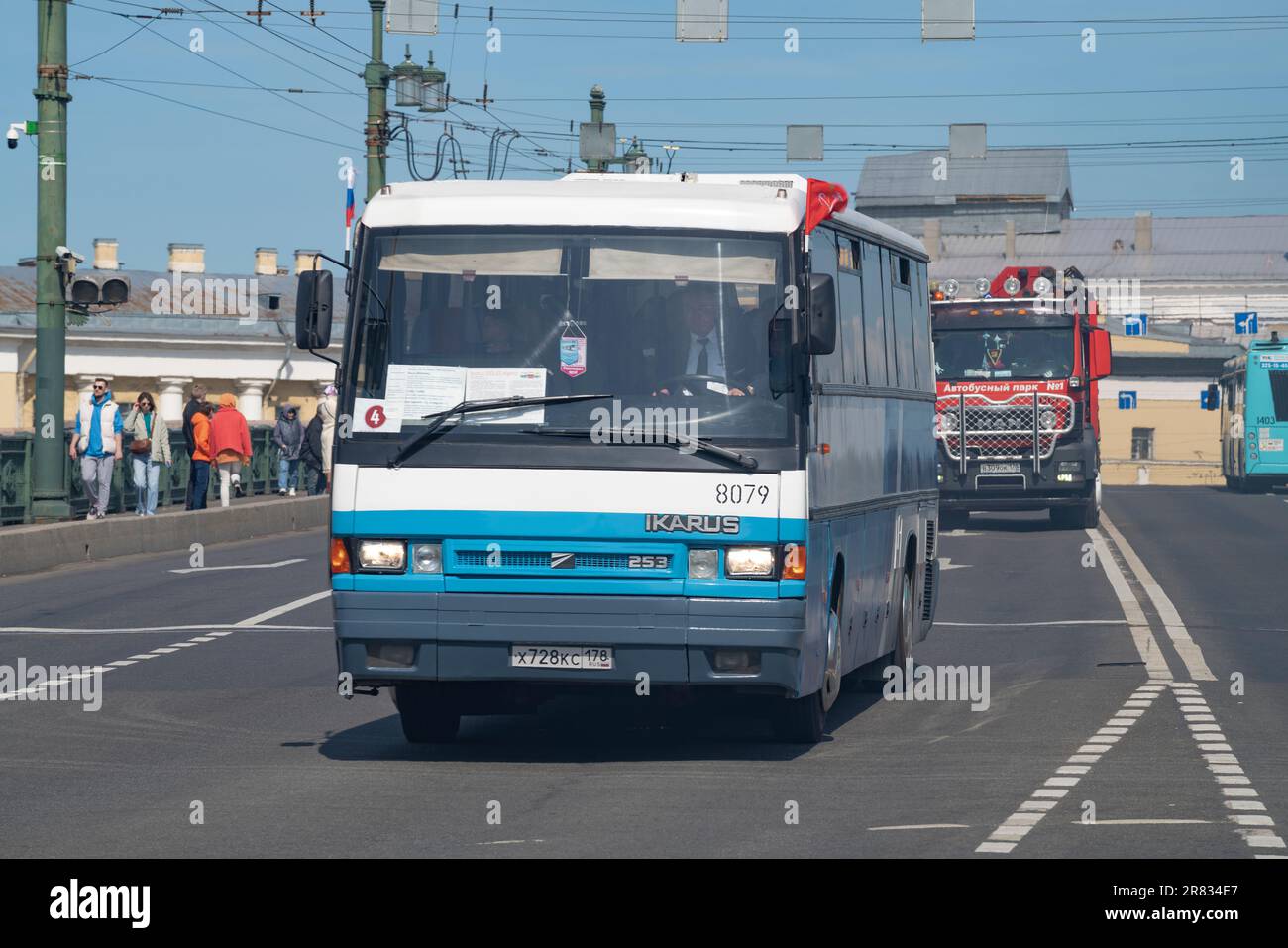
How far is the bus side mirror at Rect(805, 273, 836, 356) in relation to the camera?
34.8ft

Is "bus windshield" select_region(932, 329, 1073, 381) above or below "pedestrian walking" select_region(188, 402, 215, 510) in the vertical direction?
above

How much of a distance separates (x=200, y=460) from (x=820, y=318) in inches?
903

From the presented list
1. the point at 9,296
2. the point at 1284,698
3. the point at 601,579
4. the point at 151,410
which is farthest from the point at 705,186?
the point at 9,296

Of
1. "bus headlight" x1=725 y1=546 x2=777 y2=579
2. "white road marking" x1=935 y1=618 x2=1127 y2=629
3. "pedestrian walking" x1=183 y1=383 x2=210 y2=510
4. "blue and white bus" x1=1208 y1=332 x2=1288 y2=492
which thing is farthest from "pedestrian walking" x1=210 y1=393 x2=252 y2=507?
"blue and white bus" x1=1208 y1=332 x2=1288 y2=492

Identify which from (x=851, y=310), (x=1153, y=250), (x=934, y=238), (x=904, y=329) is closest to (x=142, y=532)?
(x=904, y=329)

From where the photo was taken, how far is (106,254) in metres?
97.9

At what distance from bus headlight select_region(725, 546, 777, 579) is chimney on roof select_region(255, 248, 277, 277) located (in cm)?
9248

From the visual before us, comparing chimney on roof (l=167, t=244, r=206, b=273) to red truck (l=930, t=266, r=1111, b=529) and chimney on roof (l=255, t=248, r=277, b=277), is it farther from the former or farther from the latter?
red truck (l=930, t=266, r=1111, b=529)

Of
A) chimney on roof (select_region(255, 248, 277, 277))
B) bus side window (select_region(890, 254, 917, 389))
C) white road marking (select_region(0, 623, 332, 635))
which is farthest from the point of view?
chimney on roof (select_region(255, 248, 277, 277))

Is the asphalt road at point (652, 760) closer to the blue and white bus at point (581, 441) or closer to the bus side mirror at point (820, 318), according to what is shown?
the blue and white bus at point (581, 441)

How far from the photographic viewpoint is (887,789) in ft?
33.0

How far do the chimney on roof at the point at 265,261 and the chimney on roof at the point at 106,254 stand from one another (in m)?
6.21

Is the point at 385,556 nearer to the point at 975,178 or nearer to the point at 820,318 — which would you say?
the point at 820,318
